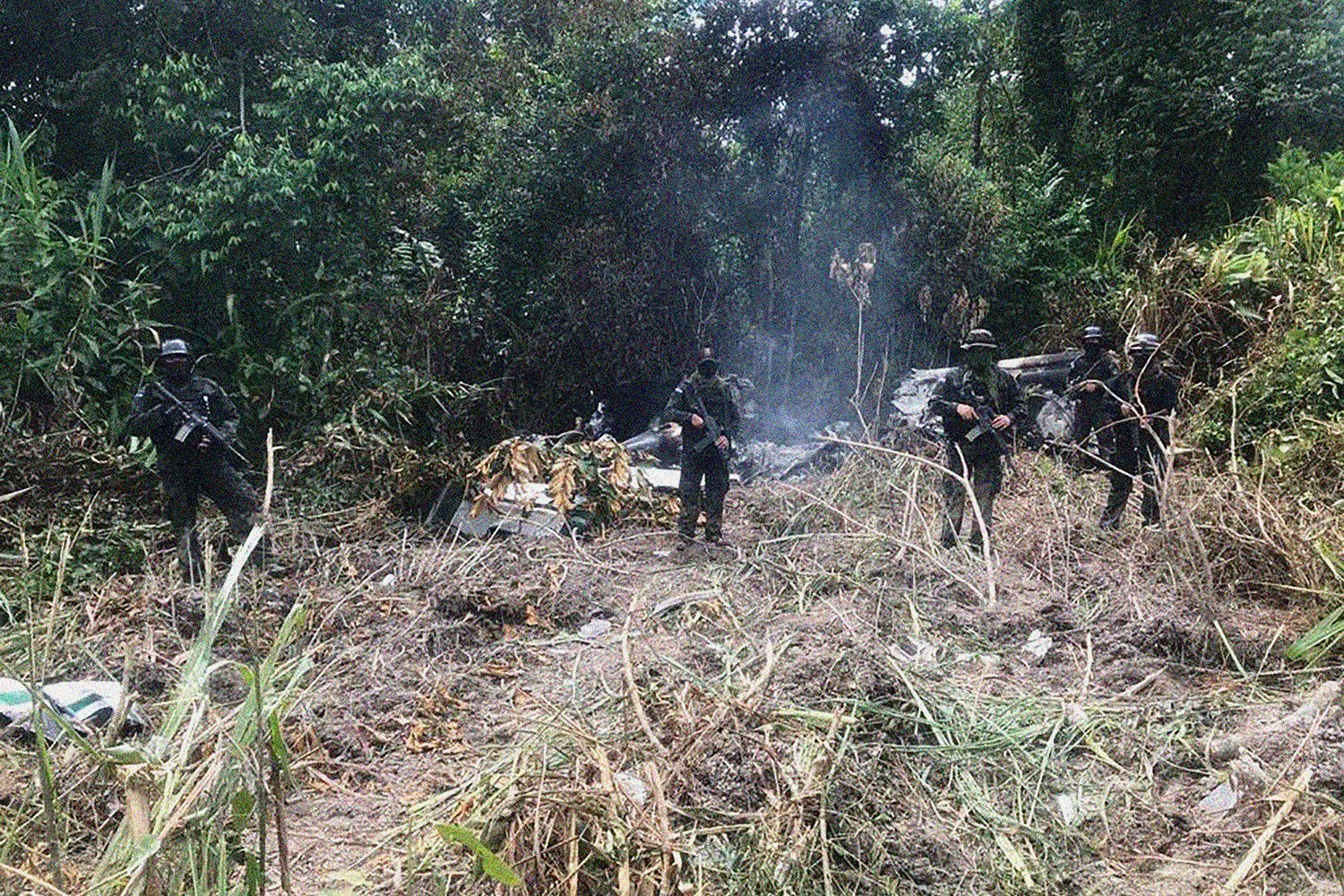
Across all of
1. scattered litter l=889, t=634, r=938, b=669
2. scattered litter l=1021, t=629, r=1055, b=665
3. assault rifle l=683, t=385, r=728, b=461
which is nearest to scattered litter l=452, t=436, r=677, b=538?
assault rifle l=683, t=385, r=728, b=461

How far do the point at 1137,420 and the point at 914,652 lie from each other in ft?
10.1

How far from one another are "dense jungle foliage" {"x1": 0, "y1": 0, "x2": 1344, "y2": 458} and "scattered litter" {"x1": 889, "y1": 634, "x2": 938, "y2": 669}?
3.51m

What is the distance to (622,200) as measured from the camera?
11.6 m

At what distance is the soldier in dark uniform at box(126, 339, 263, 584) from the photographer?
238 inches

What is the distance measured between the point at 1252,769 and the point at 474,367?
8.89 metres

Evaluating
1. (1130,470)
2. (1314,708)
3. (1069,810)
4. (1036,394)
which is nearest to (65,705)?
(1069,810)

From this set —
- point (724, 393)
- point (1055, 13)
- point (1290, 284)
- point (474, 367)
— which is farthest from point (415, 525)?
point (1055, 13)

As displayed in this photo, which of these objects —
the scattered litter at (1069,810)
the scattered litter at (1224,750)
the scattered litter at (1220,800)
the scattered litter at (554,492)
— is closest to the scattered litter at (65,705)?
the scattered litter at (554,492)

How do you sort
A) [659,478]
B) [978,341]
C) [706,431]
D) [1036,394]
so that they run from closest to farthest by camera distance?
[978,341] → [706,431] → [659,478] → [1036,394]

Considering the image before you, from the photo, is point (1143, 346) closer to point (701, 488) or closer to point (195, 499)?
point (701, 488)

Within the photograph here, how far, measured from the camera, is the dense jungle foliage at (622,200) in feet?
27.7

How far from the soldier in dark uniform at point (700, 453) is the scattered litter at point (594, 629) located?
5.48ft

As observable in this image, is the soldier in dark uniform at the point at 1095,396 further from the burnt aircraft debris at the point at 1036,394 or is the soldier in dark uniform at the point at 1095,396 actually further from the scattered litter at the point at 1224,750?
the scattered litter at the point at 1224,750

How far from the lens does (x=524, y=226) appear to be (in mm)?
11875
